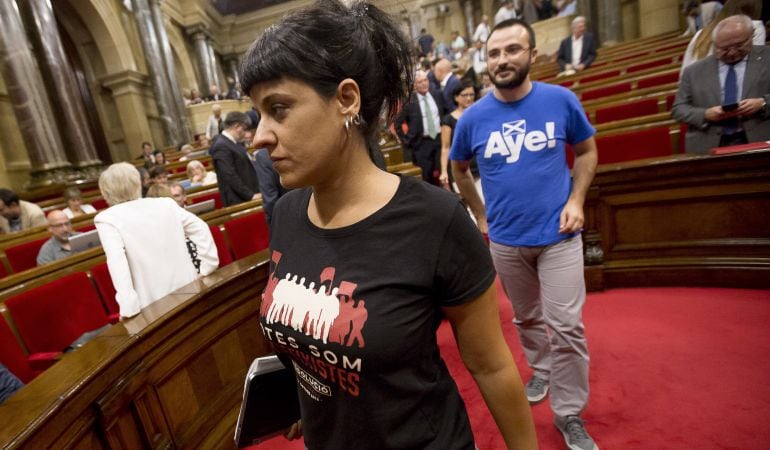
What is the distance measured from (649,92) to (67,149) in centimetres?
1108

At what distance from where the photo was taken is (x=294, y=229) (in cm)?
91

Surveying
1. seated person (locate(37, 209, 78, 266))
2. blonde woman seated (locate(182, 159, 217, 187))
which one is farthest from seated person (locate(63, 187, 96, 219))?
seated person (locate(37, 209, 78, 266))

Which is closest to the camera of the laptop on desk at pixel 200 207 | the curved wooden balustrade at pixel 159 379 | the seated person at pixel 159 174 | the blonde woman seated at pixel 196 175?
the curved wooden balustrade at pixel 159 379

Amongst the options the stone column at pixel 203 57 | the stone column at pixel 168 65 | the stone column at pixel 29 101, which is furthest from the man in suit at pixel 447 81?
the stone column at pixel 203 57

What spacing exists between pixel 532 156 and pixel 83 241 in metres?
3.05

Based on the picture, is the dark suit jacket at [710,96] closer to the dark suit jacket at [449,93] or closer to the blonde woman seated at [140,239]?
the dark suit jacket at [449,93]

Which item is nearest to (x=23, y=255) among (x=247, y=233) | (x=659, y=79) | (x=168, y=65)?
(x=247, y=233)

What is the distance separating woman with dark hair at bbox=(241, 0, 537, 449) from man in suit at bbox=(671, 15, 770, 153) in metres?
2.68

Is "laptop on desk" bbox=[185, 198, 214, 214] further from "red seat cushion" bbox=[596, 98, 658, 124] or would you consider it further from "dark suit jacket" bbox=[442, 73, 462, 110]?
"red seat cushion" bbox=[596, 98, 658, 124]

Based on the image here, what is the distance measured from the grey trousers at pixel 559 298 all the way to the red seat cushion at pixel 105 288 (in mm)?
2402

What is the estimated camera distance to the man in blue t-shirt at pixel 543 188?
1581 mm

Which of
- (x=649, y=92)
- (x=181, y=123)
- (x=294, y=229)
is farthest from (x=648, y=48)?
(x=181, y=123)

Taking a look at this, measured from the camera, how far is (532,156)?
1596mm

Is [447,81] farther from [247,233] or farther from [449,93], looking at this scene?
[247,233]
